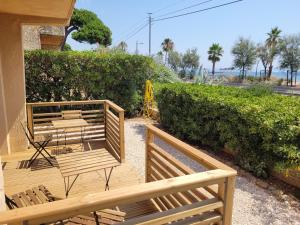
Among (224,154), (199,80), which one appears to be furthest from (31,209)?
(199,80)

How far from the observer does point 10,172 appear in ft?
15.0

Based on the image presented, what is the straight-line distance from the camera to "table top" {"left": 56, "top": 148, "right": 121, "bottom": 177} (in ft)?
10.7

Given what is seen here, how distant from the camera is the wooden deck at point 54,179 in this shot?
4.02 m

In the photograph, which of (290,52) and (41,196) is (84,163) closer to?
(41,196)

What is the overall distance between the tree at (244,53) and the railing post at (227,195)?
41568 millimetres

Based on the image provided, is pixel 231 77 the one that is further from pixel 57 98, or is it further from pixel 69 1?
pixel 69 1

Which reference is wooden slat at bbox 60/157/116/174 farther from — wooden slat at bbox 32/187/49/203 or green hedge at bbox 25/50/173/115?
green hedge at bbox 25/50/173/115

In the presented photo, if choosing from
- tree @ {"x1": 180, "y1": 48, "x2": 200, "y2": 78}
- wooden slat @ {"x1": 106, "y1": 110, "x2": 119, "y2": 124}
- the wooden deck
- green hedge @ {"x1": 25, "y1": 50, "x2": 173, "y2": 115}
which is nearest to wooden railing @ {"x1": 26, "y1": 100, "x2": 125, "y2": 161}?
wooden slat @ {"x1": 106, "y1": 110, "x2": 119, "y2": 124}

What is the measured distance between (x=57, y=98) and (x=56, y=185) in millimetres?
4987

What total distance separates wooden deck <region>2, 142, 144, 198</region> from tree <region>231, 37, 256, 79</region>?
3948 cm

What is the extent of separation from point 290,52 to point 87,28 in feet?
88.1

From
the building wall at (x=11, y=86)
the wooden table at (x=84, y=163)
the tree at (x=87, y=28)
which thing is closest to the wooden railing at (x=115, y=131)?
the wooden table at (x=84, y=163)

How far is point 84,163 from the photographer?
350 centimetres

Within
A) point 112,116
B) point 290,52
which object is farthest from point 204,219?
point 290,52
